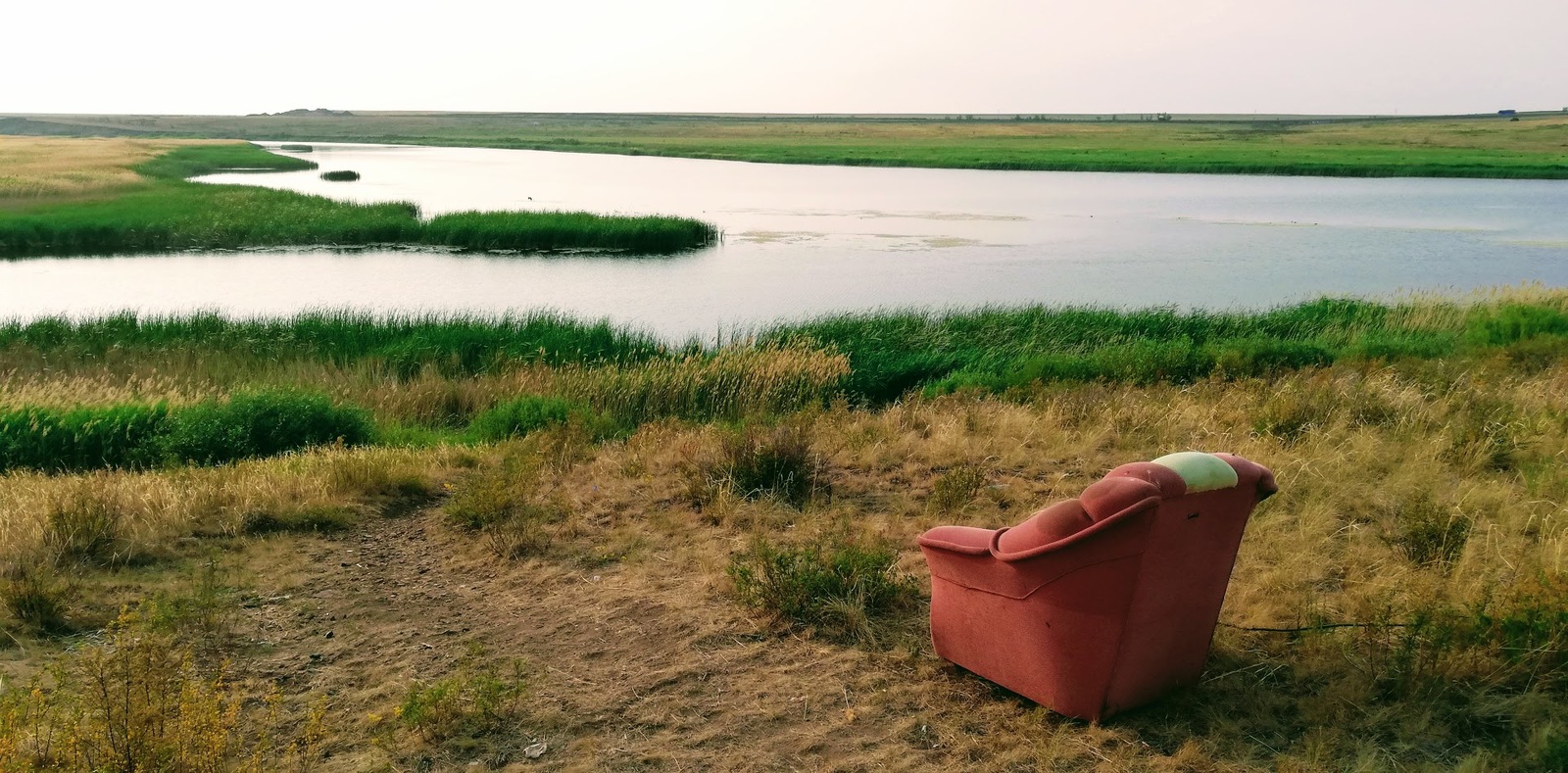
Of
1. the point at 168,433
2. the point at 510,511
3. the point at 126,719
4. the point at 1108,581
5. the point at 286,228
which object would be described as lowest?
the point at 168,433

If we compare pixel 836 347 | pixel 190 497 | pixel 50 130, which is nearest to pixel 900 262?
pixel 836 347

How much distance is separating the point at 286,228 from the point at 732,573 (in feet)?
A: 117

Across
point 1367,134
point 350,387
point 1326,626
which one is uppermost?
A: point 1367,134

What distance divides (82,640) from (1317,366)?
14252mm

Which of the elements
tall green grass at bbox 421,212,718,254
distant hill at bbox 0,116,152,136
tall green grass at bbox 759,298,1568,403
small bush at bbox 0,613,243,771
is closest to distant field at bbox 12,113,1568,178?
distant hill at bbox 0,116,152,136

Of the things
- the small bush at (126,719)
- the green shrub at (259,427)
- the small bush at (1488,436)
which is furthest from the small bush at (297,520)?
the small bush at (1488,436)

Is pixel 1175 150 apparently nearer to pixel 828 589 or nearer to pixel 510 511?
pixel 510 511

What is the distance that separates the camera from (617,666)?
210 inches

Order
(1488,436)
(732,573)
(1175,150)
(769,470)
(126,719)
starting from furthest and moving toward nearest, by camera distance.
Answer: (1175,150)
(1488,436)
(769,470)
(732,573)
(126,719)

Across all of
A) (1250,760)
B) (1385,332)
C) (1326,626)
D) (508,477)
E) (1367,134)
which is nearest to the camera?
(1250,760)

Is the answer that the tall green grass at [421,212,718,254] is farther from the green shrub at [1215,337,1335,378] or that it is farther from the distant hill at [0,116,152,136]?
the distant hill at [0,116,152,136]

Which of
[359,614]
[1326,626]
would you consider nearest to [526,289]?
[359,614]

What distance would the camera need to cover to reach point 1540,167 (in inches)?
2645

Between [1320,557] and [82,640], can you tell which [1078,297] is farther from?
[82,640]
